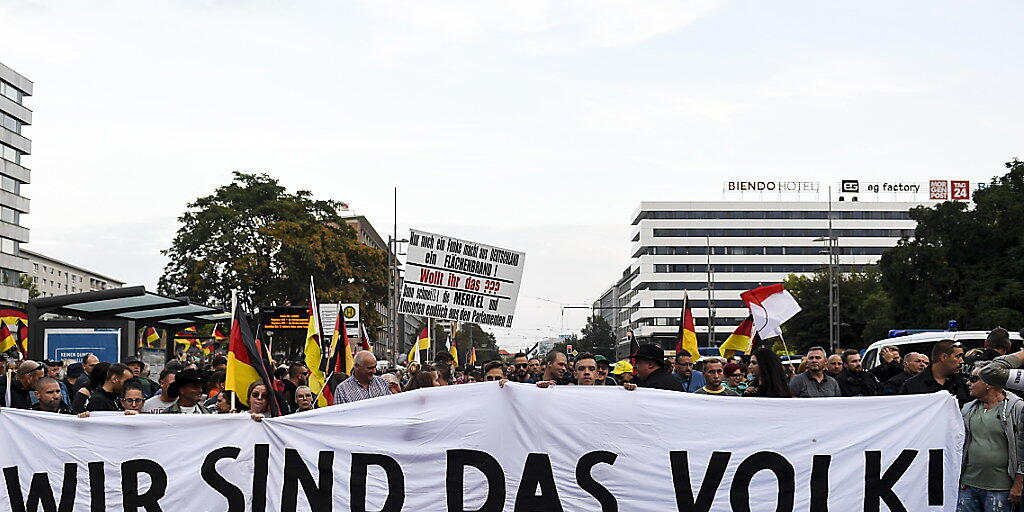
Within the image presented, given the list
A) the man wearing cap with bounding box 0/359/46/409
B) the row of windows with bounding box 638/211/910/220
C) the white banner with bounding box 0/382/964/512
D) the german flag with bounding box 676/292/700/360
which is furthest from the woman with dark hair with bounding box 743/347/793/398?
the row of windows with bounding box 638/211/910/220

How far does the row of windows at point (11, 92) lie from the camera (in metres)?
88.8

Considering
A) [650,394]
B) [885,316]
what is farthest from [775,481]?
[885,316]

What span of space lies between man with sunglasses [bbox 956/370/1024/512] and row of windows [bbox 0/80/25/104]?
90395mm

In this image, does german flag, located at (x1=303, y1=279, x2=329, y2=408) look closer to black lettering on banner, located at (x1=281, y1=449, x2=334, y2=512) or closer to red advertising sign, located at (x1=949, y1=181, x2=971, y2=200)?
black lettering on banner, located at (x1=281, y1=449, x2=334, y2=512)

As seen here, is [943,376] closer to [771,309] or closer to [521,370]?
[771,309]

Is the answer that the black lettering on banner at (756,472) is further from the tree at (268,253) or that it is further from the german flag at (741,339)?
the tree at (268,253)

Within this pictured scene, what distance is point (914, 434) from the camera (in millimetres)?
7945

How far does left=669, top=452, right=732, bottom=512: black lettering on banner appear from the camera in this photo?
774 cm

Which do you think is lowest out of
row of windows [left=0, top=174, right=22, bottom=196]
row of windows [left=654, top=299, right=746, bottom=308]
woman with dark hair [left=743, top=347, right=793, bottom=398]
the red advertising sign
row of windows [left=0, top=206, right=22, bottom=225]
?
woman with dark hair [left=743, top=347, right=793, bottom=398]

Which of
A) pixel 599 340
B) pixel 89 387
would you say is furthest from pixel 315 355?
pixel 599 340

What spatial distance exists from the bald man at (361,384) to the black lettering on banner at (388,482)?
2.52m

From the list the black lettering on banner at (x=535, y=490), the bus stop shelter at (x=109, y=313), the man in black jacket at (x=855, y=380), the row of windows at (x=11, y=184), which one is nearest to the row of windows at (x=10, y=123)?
the row of windows at (x=11, y=184)

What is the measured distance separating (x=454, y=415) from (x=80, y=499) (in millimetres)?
2557

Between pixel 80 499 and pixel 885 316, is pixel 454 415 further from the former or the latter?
pixel 885 316
